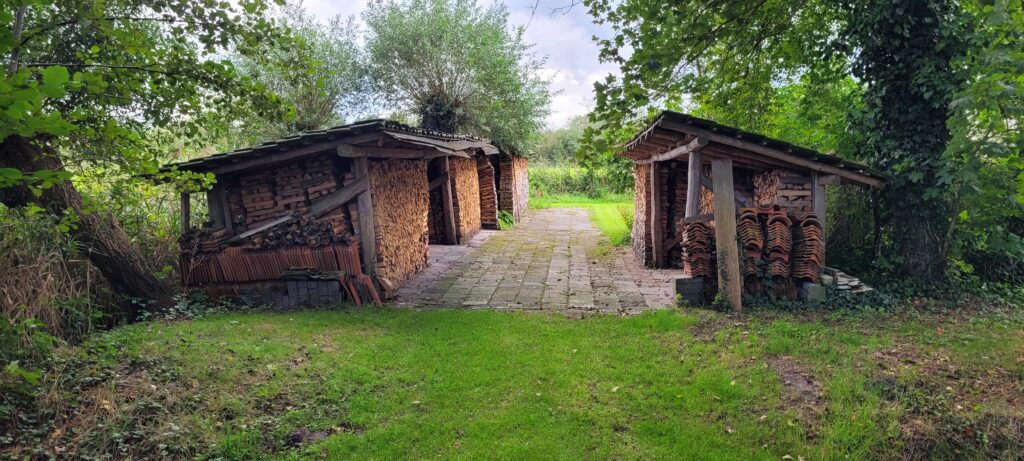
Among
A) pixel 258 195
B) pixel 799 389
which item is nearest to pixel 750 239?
pixel 799 389

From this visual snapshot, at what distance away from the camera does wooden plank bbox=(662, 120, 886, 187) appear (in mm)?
6098

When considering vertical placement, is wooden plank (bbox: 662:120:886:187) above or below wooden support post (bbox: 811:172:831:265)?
above

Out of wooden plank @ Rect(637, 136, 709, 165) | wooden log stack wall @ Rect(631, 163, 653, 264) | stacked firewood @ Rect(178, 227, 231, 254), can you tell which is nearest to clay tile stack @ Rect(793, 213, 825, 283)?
wooden plank @ Rect(637, 136, 709, 165)

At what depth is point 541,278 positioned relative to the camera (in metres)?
8.50

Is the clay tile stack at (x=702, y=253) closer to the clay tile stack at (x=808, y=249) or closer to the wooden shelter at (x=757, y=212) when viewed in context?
the wooden shelter at (x=757, y=212)

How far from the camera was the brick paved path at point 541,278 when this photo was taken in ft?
22.7

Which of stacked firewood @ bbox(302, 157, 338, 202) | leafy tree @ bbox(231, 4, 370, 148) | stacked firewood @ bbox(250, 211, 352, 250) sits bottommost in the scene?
stacked firewood @ bbox(250, 211, 352, 250)

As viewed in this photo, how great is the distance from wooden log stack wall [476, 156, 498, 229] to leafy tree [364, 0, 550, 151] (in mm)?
1023

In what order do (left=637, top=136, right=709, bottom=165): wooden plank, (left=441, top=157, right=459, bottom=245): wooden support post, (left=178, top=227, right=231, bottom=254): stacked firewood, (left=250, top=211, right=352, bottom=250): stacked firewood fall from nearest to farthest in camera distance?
(left=637, top=136, right=709, bottom=165): wooden plank, (left=178, top=227, right=231, bottom=254): stacked firewood, (left=250, top=211, right=352, bottom=250): stacked firewood, (left=441, top=157, right=459, bottom=245): wooden support post

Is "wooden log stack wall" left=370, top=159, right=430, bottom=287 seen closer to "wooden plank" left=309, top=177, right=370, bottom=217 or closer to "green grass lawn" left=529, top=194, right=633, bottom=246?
"wooden plank" left=309, top=177, right=370, bottom=217

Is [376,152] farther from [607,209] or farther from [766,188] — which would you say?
[607,209]

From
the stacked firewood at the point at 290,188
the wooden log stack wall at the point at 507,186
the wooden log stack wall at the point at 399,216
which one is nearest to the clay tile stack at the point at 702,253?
the wooden log stack wall at the point at 399,216

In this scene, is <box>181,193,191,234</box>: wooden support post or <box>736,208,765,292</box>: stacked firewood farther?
<box>181,193,191,234</box>: wooden support post

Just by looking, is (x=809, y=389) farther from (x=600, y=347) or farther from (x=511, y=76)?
(x=511, y=76)
